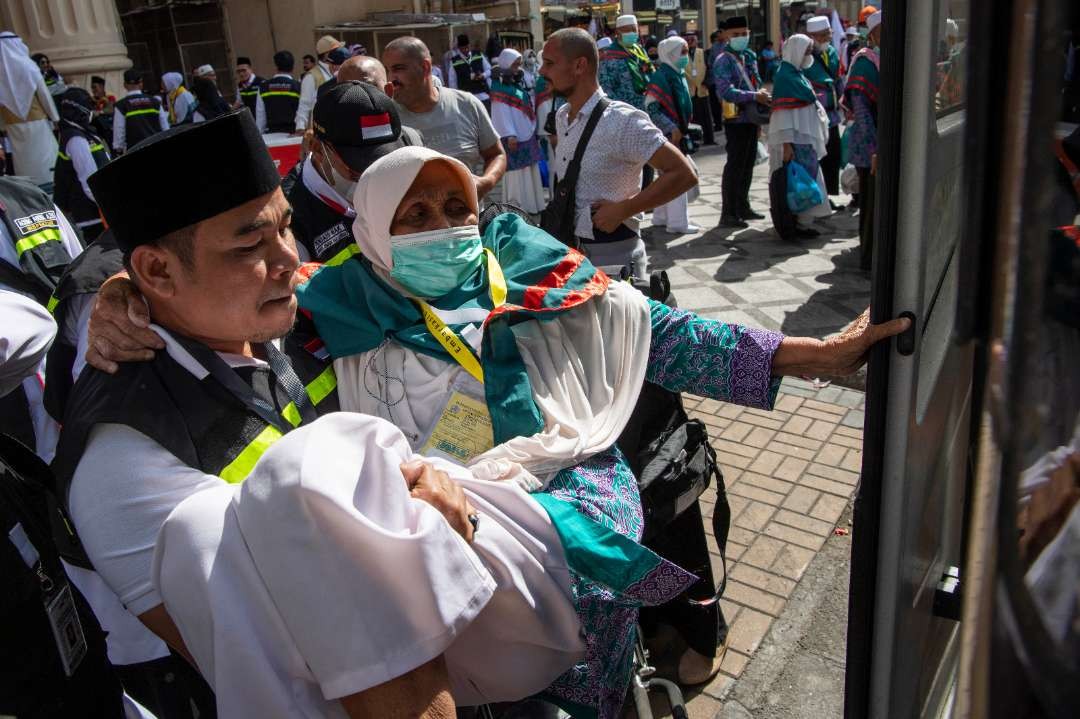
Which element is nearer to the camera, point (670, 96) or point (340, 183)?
point (340, 183)

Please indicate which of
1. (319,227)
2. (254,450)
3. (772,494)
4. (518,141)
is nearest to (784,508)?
(772,494)

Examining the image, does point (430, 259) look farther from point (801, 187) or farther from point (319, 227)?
point (801, 187)

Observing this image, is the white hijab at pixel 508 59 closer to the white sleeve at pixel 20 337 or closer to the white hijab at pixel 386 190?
the white hijab at pixel 386 190

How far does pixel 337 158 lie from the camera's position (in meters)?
3.08

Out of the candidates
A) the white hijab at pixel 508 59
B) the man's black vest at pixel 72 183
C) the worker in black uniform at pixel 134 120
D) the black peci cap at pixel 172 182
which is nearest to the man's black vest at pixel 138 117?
the worker in black uniform at pixel 134 120

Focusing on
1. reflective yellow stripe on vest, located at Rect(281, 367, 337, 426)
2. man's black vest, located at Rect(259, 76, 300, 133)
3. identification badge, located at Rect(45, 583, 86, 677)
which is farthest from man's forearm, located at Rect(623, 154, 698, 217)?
man's black vest, located at Rect(259, 76, 300, 133)

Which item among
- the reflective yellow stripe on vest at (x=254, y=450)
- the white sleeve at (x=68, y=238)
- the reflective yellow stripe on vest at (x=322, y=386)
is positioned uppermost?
the white sleeve at (x=68, y=238)

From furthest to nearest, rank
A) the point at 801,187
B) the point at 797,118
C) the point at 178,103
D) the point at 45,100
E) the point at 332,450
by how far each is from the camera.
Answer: the point at 178,103
the point at 45,100
the point at 801,187
the point at 797,118
the point at 332,450

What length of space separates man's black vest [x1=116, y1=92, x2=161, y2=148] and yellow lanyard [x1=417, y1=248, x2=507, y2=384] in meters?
8.33

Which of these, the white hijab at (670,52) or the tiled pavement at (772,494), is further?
the white hijab at (670,52)

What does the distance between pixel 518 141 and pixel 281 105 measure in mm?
3148

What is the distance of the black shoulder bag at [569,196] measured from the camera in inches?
156

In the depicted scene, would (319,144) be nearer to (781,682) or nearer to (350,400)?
(350,400)

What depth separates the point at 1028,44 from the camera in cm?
67
